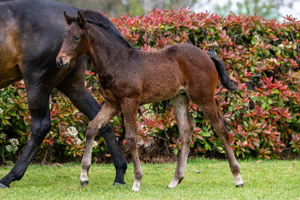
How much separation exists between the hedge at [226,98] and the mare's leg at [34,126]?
126 centimetres

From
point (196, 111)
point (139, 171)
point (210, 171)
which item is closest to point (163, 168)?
point (210, 171)

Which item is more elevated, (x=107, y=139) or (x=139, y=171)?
(x=107, y=139)

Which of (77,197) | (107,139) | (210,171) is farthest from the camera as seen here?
(210,171)

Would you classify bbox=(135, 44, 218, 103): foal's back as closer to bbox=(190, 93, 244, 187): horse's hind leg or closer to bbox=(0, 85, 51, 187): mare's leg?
bbox=(190, 93, 244, 187): horse's hind leg

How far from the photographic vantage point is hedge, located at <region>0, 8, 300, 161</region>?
21.5 feet

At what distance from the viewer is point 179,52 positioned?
4.86 metres

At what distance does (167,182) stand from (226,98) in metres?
2.24

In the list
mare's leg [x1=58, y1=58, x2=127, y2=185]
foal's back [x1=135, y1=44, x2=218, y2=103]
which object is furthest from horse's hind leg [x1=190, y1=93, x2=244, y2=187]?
mare's leg [x1=58, y1=58, x2=127, y2=185]

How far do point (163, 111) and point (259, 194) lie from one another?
2.84m

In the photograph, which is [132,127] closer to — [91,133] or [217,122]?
[91,133]

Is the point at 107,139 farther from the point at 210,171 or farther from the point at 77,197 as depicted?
the point at 210,171

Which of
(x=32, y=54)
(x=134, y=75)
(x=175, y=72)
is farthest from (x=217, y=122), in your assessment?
(x=32, y=54)

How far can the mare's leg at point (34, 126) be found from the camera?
193 inches

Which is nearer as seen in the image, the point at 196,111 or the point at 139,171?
the point at 139,171
